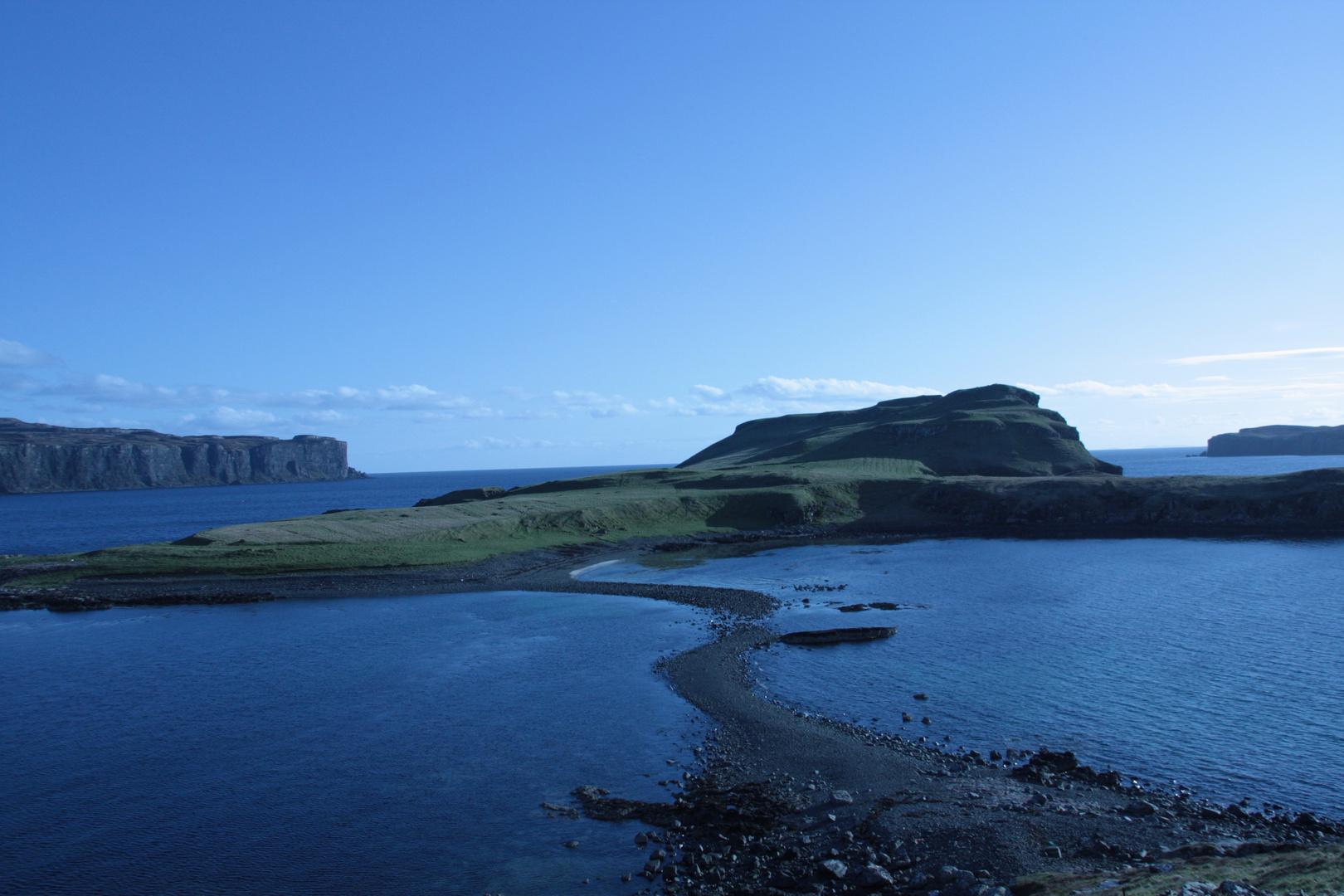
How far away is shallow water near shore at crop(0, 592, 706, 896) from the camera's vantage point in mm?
23172

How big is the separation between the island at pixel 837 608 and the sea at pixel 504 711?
2141mm

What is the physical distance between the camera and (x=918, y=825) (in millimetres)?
23641

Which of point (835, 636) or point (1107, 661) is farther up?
point (835, 636)

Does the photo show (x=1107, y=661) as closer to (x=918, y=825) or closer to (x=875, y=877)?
(x=918, y=825)

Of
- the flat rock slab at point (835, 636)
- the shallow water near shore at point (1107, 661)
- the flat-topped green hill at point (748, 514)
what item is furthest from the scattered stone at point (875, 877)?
the flat-topped green hill at point (748, 514)

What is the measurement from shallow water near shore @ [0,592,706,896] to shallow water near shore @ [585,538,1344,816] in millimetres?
10415

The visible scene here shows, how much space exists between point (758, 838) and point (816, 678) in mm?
17857

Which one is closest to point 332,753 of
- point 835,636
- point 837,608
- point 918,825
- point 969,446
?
point 918,825

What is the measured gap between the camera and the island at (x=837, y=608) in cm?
2116

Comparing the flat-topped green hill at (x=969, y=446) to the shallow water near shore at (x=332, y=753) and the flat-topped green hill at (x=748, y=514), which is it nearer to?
the flat-topped green hill at (x=748, y=514)

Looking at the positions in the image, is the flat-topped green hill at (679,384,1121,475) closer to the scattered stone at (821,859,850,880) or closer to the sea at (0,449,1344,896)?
the sea at (0,449,1344,896)

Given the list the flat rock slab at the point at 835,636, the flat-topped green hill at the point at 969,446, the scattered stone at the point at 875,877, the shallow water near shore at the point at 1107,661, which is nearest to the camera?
the scattered stone at the point at 875,877

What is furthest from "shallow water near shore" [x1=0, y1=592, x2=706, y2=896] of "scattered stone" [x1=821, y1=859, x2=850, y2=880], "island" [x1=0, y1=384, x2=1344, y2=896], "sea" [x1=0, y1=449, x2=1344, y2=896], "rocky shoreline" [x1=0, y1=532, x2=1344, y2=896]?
"scattered stone" [x1=821, y1=859, x2=850, y2=880]

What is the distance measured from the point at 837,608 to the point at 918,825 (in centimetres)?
3547
